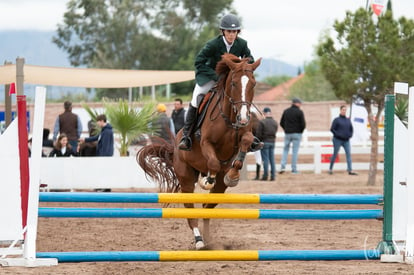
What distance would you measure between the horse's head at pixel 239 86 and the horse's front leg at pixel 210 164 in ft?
1.34

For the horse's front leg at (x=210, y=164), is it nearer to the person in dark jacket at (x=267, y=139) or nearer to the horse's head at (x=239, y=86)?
the horse's head at (x=239, y=86)

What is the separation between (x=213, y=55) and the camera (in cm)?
799

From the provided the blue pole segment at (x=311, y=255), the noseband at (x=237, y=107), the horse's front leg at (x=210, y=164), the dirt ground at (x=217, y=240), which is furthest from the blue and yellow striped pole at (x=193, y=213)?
the noseband at (x=237, y=107)

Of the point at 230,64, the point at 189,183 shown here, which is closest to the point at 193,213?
the point at 230,64

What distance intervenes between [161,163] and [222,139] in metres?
1.42

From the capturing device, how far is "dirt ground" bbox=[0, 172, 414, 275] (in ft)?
22.0

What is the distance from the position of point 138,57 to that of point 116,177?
4640cm

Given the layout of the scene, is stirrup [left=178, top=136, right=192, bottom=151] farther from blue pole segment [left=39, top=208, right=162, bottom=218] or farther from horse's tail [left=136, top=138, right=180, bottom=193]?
blue pole segment [left=39, top=208, right=162, bottom=218]

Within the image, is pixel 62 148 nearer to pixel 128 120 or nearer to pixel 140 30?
pixel 128 120

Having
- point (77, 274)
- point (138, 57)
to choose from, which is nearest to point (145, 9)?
→ point (138, 57)

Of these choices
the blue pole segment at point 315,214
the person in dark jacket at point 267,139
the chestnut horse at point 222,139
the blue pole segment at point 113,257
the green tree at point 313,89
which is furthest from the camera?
the green tree at point 313,89

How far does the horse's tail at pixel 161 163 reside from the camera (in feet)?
28.8

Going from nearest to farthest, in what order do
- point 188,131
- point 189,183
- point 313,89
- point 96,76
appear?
point 188,131, point 189,183, point 96,76, point 313,89

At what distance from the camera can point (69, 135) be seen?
16.2 meters
